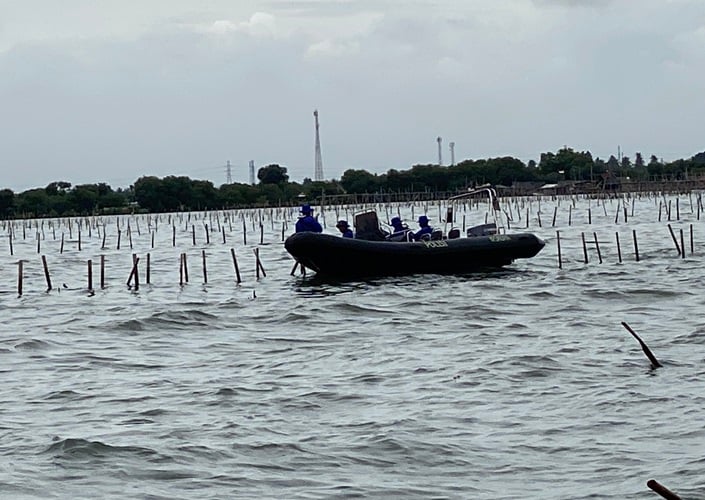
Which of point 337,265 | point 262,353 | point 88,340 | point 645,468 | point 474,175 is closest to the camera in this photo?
point 645,468

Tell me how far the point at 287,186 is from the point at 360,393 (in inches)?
4885

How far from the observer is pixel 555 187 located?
119688mm

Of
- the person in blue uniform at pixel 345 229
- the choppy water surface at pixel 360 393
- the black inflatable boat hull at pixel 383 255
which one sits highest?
the person in blue uniform at pixel 345 229

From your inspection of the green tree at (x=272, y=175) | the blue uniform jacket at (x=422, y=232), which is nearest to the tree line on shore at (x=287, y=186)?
the green tree at (x=272, y=175)

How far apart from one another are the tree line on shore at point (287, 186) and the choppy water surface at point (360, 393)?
90.7m

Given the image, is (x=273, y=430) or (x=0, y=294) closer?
(x=273, y=430)

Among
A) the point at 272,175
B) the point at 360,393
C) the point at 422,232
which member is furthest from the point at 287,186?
the point at 360,393

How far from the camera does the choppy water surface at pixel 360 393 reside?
10734mm

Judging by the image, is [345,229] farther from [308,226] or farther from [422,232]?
[422,232]

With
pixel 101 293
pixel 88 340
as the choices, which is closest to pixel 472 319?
pixel 88 340

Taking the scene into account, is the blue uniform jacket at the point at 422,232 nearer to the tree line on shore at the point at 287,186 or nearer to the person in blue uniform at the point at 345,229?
the person in blue uniform at the point at 345,229

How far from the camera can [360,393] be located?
14.4 meters

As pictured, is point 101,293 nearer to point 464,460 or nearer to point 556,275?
point 556,275

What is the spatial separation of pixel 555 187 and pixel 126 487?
111458 millimetres
